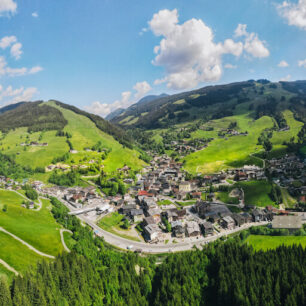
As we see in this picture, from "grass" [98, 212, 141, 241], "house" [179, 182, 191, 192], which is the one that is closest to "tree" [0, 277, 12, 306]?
"grass" [98, 212, 141, 241]

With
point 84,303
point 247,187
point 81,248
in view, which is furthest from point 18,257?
point 247,187

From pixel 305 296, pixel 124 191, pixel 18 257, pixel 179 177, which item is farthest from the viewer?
pixel 179 177

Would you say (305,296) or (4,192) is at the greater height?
(4,192)

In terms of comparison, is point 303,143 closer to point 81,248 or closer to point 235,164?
point 235,164

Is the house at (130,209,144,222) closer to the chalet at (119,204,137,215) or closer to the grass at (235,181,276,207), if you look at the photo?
the chalet at (119,204,137,215)

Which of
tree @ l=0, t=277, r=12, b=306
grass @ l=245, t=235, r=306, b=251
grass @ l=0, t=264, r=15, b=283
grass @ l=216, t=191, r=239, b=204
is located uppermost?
tree @ l=0, t=277, r=12, b=306

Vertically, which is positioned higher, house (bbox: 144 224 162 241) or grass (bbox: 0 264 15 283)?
grass (bbox: 0 264 15 283)

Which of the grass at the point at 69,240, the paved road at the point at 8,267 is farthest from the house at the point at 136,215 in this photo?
the paved road at the point at 8,267

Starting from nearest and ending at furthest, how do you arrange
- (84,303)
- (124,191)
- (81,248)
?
1. (84,303)
2. (81,248)
3. (124,191)
